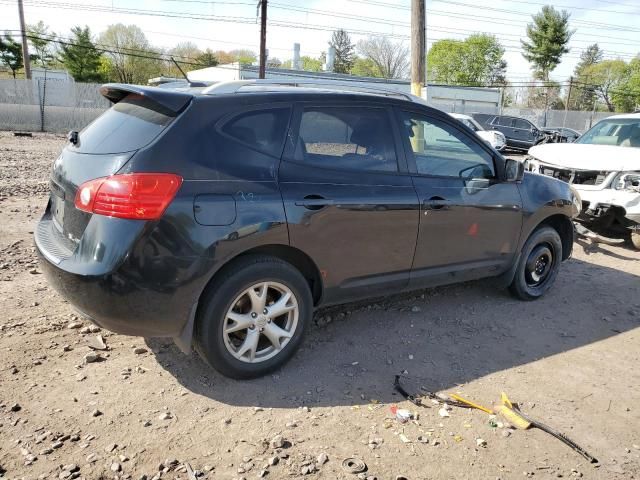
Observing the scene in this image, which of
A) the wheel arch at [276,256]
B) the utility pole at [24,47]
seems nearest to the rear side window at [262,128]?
the wheel arch at [276,256]

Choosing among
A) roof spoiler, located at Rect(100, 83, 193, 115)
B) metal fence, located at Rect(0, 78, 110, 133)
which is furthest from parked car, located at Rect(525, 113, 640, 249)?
metal fence, located at Rect(0, 78, 110, 133)

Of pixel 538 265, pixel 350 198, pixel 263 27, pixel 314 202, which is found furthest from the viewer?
pixel 263 27

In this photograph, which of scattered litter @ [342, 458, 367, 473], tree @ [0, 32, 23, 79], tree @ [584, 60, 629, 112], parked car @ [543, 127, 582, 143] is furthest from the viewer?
tree @ [584, 60, 629, 112]

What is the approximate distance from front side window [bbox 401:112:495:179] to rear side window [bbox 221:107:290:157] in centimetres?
107

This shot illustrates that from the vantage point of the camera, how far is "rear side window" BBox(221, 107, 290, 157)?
3.14 m

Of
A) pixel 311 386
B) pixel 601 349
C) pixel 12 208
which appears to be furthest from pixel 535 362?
pixel 12 208

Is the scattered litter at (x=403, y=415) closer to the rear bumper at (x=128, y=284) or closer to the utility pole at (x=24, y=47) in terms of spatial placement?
the rear bumper at (x=128, y=284)

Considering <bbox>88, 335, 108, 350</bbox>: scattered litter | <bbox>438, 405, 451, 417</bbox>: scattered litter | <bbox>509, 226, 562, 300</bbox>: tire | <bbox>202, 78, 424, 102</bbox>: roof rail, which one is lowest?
<bbox>438, 405, 451, 417</bbox>: scattered litter

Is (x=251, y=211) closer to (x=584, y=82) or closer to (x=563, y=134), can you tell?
(x=563, y=134)

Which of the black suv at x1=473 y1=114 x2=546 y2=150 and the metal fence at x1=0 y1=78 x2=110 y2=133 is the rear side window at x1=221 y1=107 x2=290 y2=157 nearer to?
the metal fence at x1=0 y1=78 x2=110 y2=133

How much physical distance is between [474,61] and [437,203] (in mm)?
82345

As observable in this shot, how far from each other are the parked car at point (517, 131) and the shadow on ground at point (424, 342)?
2080 cm

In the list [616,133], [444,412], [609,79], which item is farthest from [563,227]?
[609,79]

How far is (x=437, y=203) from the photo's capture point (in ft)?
13.1
